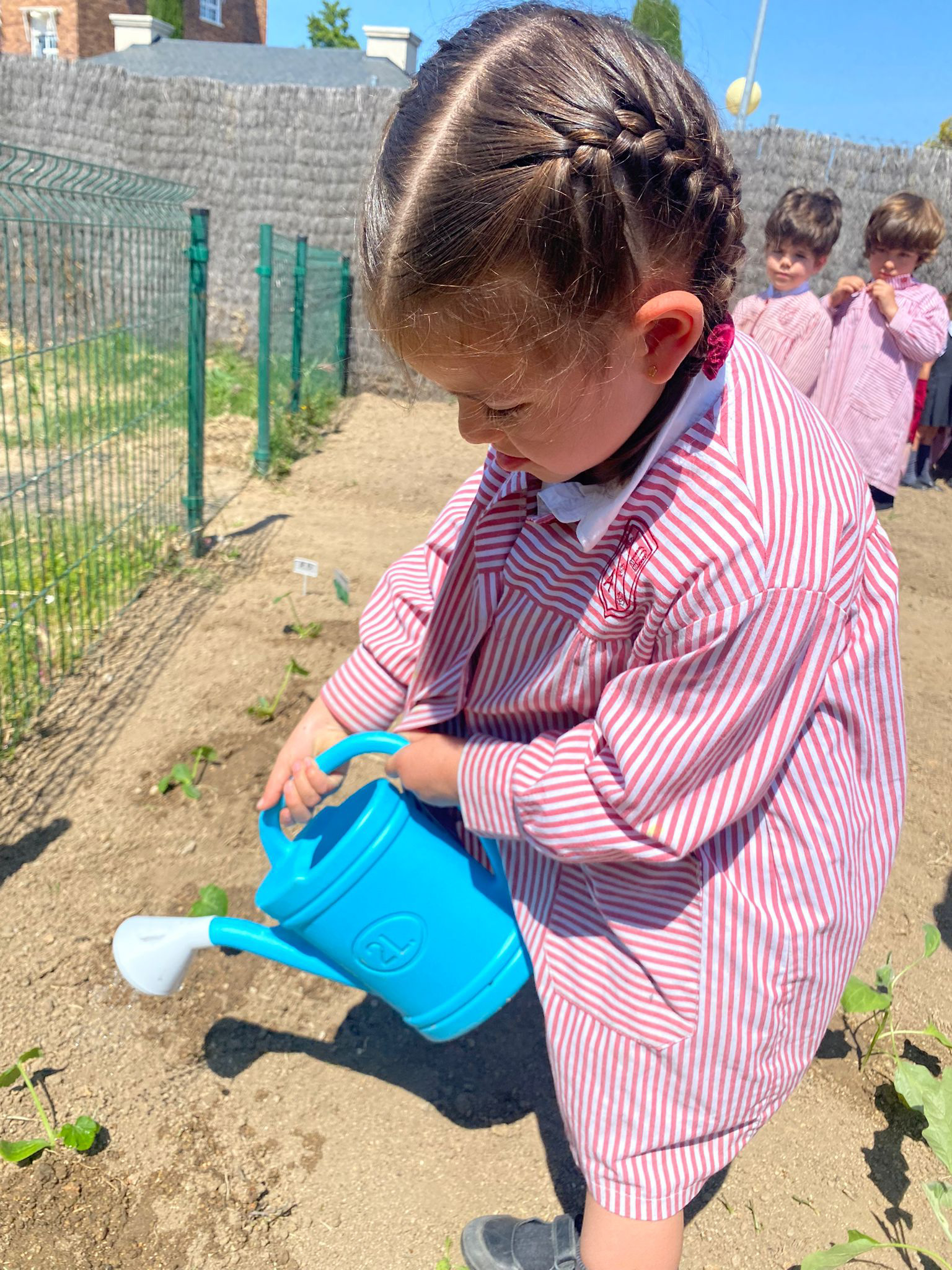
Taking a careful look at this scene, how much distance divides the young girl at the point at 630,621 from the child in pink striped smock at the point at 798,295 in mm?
2401

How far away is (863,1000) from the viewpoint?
166 cm

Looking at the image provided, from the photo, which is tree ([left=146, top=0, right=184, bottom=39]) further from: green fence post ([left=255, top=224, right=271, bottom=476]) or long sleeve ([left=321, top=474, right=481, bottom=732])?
long sleeve ([left=321, top=474, right=481, bottom=732])

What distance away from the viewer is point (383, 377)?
26.0 ft

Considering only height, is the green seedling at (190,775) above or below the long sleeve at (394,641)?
→ below

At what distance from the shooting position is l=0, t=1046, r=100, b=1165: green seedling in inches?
54.9

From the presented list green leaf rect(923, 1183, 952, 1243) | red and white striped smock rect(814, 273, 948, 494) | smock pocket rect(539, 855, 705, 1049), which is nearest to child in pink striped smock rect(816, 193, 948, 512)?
red and white striped smock rect(814, 273, 948, 494)

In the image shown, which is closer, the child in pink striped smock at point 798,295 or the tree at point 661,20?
the tree at point 661,20

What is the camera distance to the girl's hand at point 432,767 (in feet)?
4.17

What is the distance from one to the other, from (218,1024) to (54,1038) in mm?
259

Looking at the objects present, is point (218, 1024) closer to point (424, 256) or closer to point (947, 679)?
point (424, 256)

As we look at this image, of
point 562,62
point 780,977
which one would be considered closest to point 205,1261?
point 780,977

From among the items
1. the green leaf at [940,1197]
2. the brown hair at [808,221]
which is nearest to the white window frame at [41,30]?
the brown hair at [808,221]

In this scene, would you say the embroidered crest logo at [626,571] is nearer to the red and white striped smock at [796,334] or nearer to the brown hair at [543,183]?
the brown hair at [543,183]

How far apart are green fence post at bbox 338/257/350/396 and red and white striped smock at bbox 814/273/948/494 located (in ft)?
16.0
